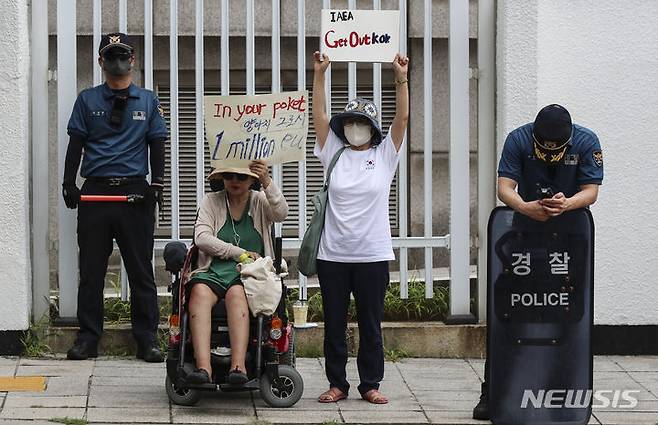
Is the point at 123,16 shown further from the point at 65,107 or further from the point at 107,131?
the point at 107,131

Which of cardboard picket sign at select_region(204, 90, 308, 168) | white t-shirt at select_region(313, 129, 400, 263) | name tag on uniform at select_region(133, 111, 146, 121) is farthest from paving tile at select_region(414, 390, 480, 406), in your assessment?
name tag on uniform at select_region(133, 111, 146, 121)

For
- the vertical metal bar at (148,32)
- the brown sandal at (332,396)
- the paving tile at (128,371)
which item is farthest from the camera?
the vertical metal bar at (148,32)

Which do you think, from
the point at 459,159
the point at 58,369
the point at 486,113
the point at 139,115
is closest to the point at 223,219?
the point at 139,115

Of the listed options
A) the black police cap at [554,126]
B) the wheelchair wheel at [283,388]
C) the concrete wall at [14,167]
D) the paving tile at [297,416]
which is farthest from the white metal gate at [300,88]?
the black police cap at [554,126]

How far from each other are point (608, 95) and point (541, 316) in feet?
8.44

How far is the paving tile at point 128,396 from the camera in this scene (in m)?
7.97

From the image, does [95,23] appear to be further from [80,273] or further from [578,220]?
[578,220]

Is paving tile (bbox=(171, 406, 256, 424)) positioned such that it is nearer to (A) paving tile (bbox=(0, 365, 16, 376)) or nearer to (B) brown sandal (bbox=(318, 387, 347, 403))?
(B) brown sandal (bbox=(318, 387, 347, 403))

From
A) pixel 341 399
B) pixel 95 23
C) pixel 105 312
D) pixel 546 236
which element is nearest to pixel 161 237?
pixel 105 312

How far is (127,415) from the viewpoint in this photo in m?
7.68

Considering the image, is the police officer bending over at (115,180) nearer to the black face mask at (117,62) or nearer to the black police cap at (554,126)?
the black face mask at (117,62)

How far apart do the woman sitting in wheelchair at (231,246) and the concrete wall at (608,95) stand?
2.17 metres

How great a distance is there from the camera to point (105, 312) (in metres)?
9.77

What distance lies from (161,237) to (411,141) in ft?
8.04
